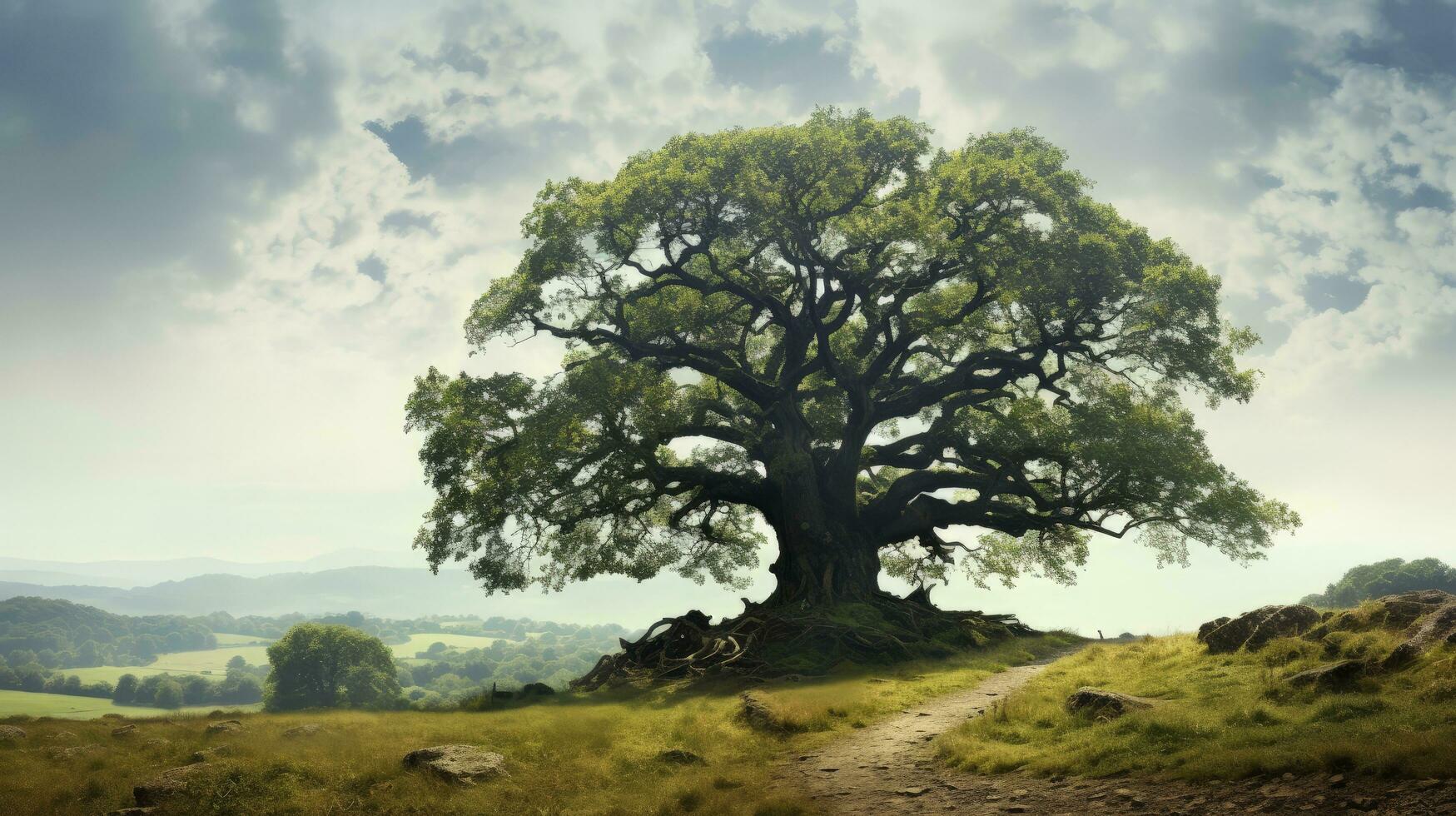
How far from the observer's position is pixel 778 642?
893 inches

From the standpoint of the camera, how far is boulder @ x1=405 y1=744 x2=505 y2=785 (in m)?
9.77

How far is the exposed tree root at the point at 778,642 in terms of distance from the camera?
829 inches

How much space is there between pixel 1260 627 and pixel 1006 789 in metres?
8.38

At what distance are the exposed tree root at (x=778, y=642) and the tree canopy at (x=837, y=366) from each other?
93.1 inches

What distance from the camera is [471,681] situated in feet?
353

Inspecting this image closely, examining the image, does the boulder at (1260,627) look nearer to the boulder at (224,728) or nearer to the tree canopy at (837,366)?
the tree canopy at (837,366)

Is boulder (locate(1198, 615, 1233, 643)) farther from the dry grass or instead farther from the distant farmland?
the distant farmland

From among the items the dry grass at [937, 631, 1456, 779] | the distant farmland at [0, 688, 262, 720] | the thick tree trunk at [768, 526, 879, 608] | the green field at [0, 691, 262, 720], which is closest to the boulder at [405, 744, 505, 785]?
the dry grass at [937, 631, 1456, 779]

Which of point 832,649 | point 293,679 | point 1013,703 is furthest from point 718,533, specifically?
point 293,679

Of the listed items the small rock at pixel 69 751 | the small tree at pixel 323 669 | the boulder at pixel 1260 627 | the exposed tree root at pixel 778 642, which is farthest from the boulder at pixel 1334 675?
the small tree at pixel 323 669

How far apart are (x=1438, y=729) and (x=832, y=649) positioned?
51.7 ft

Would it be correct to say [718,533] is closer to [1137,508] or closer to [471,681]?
[1137,508]

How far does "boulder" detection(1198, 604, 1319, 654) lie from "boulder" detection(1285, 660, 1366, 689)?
356 cm

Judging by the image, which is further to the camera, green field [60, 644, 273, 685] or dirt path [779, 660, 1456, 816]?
green field [60, 644, 273, 685]
